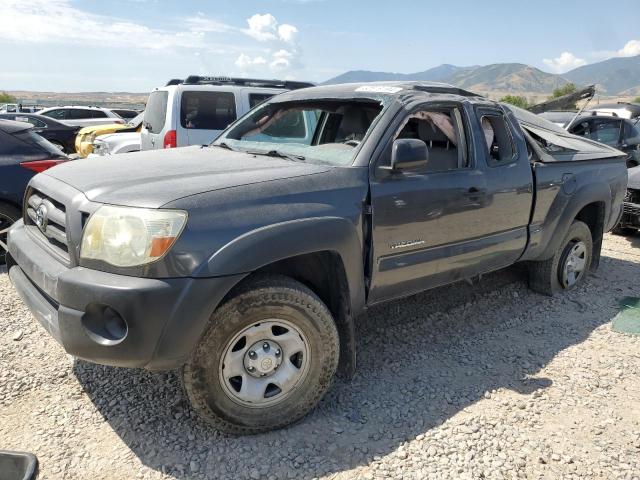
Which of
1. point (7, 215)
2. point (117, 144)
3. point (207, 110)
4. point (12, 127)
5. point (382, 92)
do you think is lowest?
point (7, 215)

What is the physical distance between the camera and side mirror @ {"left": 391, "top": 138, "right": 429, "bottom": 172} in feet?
10.1

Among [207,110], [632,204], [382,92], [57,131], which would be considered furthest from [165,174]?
[57,131]

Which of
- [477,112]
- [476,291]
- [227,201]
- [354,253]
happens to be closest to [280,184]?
[227,201]

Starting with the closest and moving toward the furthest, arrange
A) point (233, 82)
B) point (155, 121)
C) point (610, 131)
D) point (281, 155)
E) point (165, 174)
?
point (165, 174) < point (281, 155) < point (155, 121) < point (233, 82) < point (610, 131)

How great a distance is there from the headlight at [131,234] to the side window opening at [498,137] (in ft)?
8.86

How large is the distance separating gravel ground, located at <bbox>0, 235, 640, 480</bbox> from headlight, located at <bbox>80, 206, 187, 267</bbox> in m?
1.03

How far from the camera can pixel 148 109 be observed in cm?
865

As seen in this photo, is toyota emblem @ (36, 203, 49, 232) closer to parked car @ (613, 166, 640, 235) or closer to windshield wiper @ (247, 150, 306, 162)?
windshield wiper @ (247, 150, 306, 162)

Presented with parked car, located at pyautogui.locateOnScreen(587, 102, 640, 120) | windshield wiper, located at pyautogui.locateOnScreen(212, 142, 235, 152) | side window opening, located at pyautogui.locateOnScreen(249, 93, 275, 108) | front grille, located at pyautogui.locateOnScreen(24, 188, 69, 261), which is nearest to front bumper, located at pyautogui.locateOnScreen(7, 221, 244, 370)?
front grille, located at pyautogui.locateOnScreen(24, 188, 69, 261)

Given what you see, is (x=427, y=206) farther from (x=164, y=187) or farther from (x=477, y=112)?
(x=164, y=187)

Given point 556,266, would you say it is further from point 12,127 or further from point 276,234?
point 12,127

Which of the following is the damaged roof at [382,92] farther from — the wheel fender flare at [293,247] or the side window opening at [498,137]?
the wheel fender flare at [293,247]

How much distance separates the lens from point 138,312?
235 cm

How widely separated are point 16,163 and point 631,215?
23.9 ft
